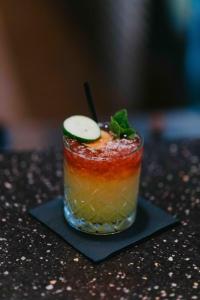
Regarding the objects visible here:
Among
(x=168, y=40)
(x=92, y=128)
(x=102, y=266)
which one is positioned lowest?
(x=168, y=40)

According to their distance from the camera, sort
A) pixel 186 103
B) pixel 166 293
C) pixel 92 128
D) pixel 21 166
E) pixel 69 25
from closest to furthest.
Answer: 1. pixel 166 293
2. pixel 92 128
3. pixel 21 166
4. pixel 69 25
5. pixel 186 103

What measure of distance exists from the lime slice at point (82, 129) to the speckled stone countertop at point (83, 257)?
20 cm

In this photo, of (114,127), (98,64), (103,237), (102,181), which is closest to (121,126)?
(114,127)

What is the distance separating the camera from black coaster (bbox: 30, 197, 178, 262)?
40.9 inches

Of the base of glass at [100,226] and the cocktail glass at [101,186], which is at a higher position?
the cocktail glass at [101,186]

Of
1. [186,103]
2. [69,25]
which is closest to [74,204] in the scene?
[69,25]

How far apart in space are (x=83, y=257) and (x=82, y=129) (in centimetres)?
25

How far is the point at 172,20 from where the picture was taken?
2.68 meters

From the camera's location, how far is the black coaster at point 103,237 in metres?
1.04

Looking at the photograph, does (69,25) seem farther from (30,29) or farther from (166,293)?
(166,293)

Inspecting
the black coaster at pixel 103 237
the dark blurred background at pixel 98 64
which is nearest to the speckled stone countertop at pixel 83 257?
the black coaster at pixel 103 237

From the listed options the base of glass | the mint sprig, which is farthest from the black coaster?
the mint sprig

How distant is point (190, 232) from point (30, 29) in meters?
1.80

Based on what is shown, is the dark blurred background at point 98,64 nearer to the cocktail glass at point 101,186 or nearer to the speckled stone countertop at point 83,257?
the speckled stone countertop at point 83,257
